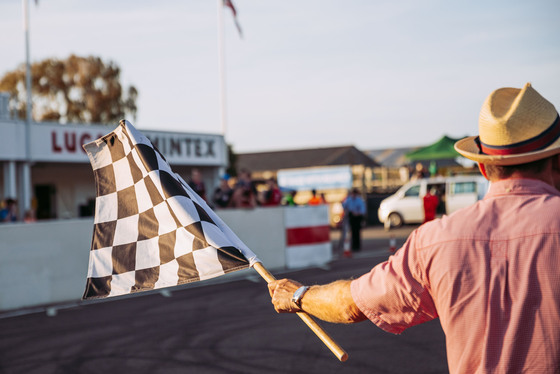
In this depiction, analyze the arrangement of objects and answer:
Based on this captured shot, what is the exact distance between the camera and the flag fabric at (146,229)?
3.11 m

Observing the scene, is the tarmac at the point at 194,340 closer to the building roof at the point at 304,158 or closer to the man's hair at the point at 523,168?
the man's hair at the point at 523,168

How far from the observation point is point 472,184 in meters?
25.3

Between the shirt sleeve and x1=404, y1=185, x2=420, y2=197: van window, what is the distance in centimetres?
2459

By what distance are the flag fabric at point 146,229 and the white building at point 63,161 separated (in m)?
19.5

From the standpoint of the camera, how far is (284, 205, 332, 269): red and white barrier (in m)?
13.9

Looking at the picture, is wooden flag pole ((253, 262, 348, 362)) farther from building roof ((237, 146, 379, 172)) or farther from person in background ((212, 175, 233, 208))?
building roof ((237, 146, 379, 172))

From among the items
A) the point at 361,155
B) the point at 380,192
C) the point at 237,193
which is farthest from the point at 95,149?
the point at 361,155

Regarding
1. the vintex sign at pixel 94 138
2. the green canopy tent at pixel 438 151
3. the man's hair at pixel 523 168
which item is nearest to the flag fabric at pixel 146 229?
the man's hair at pixel 523 168

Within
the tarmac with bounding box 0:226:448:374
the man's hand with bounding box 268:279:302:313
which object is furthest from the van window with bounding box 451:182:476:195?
Result: the man's hand with bounding box 268:279:302:313

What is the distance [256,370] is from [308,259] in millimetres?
8370

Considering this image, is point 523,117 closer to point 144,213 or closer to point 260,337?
point 144,213

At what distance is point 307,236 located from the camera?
46.5ft

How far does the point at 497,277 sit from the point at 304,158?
5121 cm

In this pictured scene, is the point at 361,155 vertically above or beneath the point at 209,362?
above
